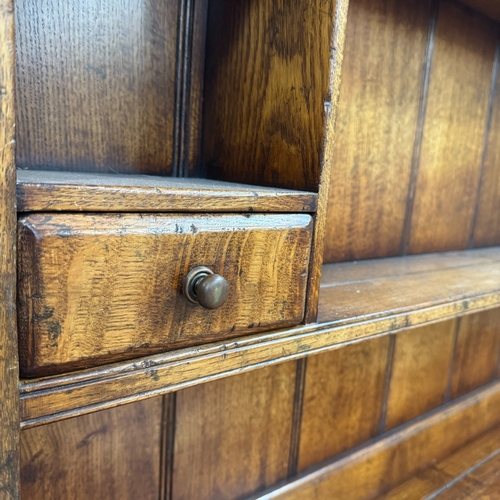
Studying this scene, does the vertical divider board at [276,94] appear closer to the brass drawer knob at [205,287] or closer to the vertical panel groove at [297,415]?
the brass drawer knob at [205,287]

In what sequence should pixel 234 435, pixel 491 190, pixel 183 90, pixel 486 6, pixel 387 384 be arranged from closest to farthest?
pixel 183 90 → pixel 234 435 → pixel 486 6 → pixel 387 384 → pixel 491 190

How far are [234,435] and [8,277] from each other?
0.55 meters

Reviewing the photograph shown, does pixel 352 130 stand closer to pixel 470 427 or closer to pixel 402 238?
pixel 402 238

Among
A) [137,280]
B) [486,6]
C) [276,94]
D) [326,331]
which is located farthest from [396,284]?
[486,6]

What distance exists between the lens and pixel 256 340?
0.48 metres

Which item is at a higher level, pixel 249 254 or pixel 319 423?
pixel 249 254

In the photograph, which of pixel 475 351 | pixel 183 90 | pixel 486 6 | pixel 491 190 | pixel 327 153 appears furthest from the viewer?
pixel 475 351

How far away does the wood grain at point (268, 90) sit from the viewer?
1.61 feet

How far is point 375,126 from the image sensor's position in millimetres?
834

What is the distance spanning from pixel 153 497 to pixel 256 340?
0.39 meters

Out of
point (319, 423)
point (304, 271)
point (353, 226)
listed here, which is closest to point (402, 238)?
point (353, 226)

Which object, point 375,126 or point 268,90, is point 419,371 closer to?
point 375,126

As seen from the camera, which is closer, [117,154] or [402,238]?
[117,154]

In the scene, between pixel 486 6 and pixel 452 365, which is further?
pixel 452 365
